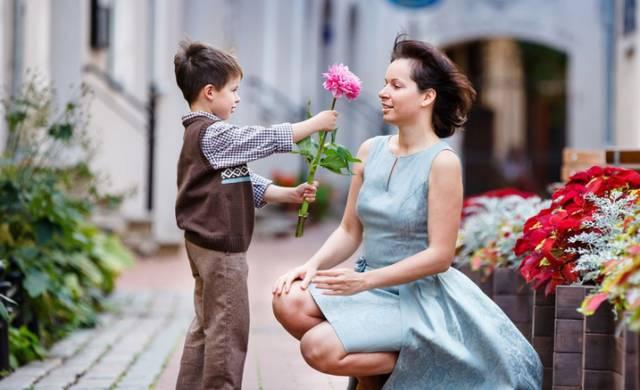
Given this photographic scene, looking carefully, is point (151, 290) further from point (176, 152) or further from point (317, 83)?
point (317, 83)

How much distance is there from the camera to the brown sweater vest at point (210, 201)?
4145 millimetres

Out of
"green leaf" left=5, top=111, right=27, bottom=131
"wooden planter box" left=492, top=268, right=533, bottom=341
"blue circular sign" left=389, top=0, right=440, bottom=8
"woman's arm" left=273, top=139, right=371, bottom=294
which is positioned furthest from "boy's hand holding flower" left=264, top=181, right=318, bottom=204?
"blue circular sign" left=389, top=0, right=440, bottom=8

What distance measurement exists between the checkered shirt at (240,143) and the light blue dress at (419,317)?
13.8 inches

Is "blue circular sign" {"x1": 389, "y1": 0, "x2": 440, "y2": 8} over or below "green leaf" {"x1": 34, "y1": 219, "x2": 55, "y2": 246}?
over

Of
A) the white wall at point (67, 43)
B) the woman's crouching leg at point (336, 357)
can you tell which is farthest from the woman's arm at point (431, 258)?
the white wall at point (67, 43)

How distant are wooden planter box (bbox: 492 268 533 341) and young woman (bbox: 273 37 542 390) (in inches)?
28.6

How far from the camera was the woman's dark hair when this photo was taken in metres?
4.16

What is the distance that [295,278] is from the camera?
416 centimetres

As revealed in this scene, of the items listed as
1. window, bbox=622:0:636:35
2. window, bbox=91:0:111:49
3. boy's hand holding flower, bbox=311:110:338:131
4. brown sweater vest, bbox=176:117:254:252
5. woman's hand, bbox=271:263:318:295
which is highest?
window, bbox=622:0:636:35

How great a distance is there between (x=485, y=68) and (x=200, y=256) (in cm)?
2999

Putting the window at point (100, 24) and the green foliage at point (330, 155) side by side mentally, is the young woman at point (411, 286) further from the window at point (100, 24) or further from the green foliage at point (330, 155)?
the window at point (100, 24)

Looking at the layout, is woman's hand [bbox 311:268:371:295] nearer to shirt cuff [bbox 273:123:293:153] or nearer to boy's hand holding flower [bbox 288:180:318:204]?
boy's hand holding flower [bbox 288:180:318:204]

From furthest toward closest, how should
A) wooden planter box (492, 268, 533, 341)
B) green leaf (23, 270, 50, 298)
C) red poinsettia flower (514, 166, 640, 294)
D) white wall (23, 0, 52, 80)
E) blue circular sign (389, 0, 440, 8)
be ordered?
blue circular sign (389, 0, 440, 8), white wall (23, 0, 52, 80), green leaf (23, 270, 50, 298), wooden planter box (492, 268, 533, 341), red poinsettia flower (514, 166, 640, 294)

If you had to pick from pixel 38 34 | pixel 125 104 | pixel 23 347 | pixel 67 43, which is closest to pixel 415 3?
pixel 125 104
